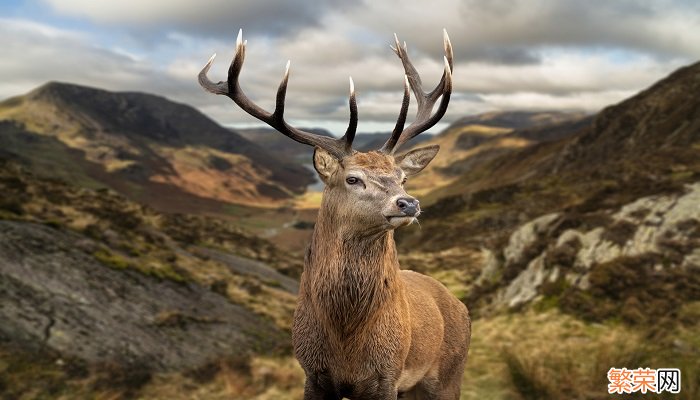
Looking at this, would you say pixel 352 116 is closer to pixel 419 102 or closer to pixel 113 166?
pixel 419 102

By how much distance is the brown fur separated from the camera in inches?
179

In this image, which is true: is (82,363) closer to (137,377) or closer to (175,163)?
(137,377)

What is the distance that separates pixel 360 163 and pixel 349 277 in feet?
3.99

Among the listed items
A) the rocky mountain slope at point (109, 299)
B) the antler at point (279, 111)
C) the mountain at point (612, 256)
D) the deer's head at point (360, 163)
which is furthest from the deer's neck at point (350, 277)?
the mountain at point (612, 256)

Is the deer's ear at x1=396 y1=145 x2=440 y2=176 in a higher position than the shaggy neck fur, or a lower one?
higher

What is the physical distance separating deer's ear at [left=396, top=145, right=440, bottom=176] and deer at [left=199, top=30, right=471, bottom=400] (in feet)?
0.07

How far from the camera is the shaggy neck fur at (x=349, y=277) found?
15.0 ft

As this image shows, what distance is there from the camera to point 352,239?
182 inches

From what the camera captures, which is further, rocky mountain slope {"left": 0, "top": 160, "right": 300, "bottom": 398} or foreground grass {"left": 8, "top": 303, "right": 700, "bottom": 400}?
rocky mountain slope {"left": 0, "top": 160, "right": 300, "bottom": 398}

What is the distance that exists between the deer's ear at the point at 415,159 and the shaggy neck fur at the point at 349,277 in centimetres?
98

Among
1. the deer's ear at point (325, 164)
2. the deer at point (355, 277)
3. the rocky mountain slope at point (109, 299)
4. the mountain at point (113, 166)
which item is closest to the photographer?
the deer at point (355, 277)

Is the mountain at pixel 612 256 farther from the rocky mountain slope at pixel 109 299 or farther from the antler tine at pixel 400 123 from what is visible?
the antler tine at pixel 400 123

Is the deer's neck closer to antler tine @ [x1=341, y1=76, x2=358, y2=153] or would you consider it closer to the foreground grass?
antler tine @ [x1=341, y1=76, x2=358, y2=153]

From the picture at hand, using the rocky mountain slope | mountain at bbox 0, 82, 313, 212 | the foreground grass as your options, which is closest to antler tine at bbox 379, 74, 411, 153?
the foreground grass
